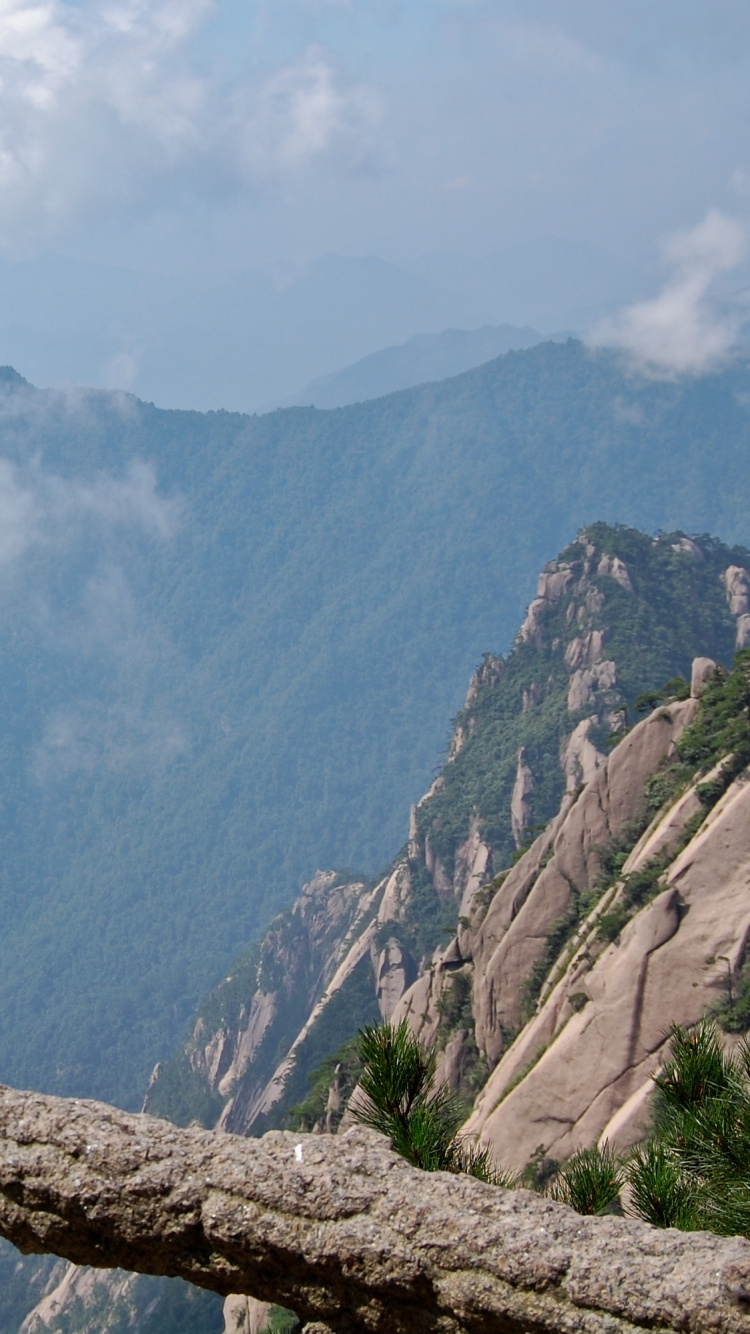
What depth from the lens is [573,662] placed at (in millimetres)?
102250

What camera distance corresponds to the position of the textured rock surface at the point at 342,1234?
21.1ft

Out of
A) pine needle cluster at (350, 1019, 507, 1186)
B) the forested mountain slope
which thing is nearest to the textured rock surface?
pine needle cluster at (350, 1019, 507, 1186)

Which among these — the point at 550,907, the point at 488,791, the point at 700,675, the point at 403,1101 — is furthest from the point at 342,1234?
the point at 488,791

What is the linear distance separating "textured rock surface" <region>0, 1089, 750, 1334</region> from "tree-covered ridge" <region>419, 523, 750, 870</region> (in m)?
80.4

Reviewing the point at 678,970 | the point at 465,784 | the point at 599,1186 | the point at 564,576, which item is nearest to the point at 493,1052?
the point at 678,970

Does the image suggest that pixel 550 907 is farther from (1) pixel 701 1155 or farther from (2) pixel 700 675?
(1) pixel 701 1155

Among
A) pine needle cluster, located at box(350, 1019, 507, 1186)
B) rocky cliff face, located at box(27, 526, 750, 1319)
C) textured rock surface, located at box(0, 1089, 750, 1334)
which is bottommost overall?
textured rock surface, located at box(0, 1089, 750, 1334)

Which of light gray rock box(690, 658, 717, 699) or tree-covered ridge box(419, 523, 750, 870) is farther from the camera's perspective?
tree-covered ridge box(419, 523, 750, 870)

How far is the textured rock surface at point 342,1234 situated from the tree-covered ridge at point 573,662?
264 ft

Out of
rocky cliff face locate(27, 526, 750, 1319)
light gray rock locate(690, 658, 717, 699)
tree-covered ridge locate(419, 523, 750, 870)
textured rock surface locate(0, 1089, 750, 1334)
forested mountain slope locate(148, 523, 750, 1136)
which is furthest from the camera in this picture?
tree-covered ridge locate(419, 523, 750, 870)

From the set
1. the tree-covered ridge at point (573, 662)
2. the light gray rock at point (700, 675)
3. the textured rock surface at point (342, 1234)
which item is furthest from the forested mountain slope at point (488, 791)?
the textured rock surface at point (342, 1234)

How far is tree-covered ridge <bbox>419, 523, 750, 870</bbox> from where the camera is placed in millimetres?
94125

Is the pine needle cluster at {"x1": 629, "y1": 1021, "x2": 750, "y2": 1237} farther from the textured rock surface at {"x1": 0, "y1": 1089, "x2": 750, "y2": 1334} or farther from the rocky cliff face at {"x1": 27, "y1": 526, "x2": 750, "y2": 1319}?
the rocky cliff face at {"x1": 27, "y1": 526, "x2": 750, "y2": 1319}

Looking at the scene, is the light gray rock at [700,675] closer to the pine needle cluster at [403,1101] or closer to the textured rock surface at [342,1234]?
the pine needle cluster at [403,1101]
